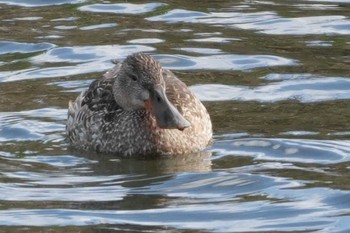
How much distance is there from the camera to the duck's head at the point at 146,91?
13234mm

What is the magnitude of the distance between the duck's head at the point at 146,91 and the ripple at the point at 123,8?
5870 mm

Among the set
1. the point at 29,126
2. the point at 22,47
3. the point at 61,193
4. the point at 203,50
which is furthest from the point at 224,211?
the point at 22,47

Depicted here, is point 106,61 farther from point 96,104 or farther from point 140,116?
point 140,116

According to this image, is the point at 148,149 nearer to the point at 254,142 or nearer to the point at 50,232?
the point at 254,142

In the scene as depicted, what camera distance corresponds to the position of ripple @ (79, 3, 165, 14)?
19953 mm

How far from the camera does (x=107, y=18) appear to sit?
64.3 feet

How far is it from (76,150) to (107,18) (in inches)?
229

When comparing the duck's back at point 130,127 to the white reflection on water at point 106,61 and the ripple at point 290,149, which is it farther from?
the white reflection on water at point 106,61

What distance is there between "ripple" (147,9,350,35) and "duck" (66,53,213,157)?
4310mm

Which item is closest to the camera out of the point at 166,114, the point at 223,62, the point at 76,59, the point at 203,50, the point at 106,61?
the point at 166,114

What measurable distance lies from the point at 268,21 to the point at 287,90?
349 centimetres

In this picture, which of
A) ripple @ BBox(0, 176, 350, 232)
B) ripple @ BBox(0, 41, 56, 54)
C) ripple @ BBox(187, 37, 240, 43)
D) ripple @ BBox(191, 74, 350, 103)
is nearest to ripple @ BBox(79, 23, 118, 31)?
ripple @ BBox(0, 41, 56, 54)

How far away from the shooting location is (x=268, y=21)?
1888 cm

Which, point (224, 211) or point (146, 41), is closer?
point (224, 211)
